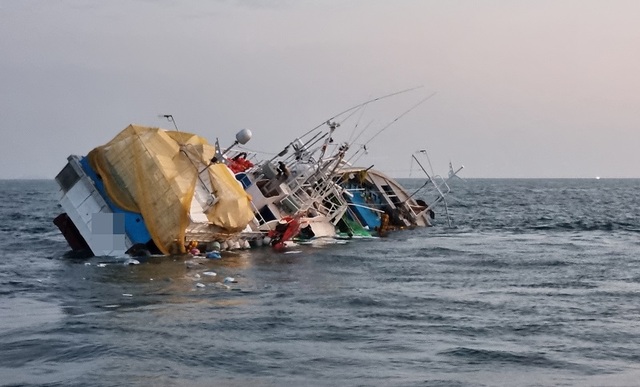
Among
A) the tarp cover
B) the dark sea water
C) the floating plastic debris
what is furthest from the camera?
the tarp cover

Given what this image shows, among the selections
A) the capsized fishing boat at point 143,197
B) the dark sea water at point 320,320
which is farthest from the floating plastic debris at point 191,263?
the capsized fishing boat at point 143,197

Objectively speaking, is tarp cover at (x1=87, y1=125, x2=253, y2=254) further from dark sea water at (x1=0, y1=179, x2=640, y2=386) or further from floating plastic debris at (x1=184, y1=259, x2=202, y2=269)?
dark sea water at (x1=0, y1=179, x2=640, y2=386)

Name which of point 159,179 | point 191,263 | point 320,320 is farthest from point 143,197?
point 320,320

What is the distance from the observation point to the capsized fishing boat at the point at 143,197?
26.3 m

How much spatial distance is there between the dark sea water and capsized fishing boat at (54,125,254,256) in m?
0.91

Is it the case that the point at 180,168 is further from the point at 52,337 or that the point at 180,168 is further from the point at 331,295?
the point at 52,337

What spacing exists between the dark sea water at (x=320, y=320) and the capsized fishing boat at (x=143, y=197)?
907mm

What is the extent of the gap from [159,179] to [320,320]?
10.0 m

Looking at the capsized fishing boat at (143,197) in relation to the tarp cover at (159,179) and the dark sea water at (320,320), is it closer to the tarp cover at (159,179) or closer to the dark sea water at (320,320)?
the tarp cover at (159,179)

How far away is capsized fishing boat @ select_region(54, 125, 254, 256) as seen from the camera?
26344 millimetres

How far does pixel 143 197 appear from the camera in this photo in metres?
26.2

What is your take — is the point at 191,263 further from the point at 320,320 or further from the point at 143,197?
the point at 320,320

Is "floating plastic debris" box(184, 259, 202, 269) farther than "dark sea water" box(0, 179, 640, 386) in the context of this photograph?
Yes

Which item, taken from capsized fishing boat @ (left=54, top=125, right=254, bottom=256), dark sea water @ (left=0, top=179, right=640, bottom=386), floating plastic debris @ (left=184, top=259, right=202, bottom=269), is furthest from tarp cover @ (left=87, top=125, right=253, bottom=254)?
dark sea water @ (left=0, top=179, right=640, bottom=386)
